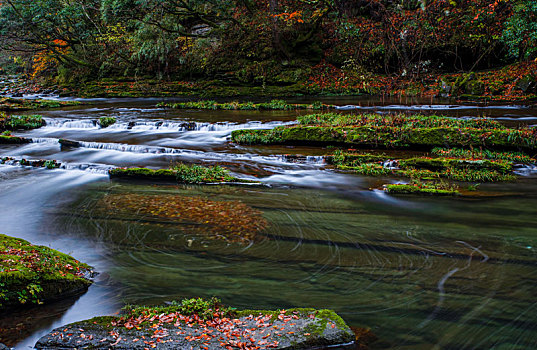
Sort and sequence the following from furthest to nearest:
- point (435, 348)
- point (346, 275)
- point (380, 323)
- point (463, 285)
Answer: point (346, 275)
point (463, 285)
point (380, 323)
point (435, 348)

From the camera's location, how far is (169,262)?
5008 millimetres

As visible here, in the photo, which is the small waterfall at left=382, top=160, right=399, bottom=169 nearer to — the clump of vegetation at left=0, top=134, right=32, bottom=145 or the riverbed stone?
the riverbed stone

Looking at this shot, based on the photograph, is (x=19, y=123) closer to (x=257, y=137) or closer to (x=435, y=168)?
(x=257, y=137)

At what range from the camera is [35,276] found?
12.7 ft

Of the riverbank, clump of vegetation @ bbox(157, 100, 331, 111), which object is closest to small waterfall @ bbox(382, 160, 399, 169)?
clump of vegetation @ bbox(157, 100, 331, 111)

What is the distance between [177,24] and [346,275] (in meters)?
26.6

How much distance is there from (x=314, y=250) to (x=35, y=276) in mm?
3348

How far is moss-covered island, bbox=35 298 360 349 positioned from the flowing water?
0.39 metres

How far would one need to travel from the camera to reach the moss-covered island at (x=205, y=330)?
3.10 meters

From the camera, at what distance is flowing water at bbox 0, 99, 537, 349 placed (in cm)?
374

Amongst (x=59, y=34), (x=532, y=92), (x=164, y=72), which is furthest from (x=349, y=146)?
(x=59, y=34)

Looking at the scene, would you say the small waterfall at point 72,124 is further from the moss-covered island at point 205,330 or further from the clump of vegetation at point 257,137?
the moss-covered island at point 205,330

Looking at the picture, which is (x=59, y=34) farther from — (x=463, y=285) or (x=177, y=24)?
(x=463, y=285)

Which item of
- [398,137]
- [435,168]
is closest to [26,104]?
[398,137]
